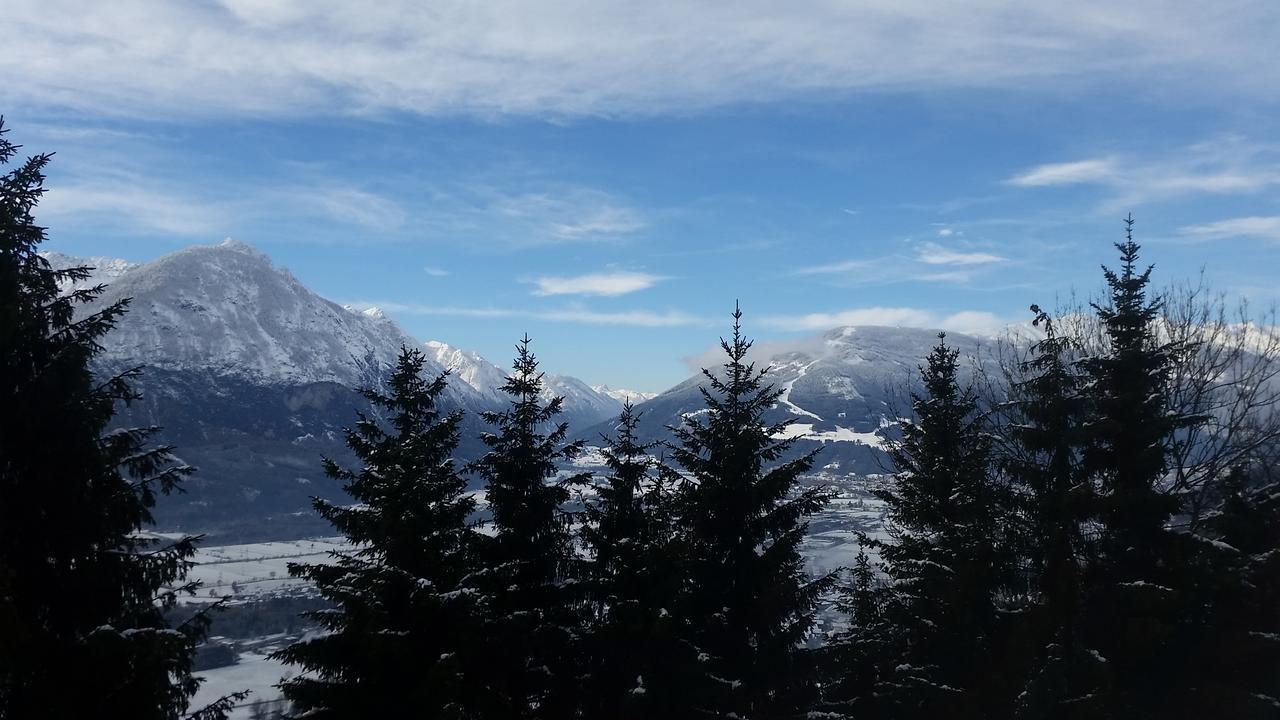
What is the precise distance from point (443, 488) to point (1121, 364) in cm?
1561

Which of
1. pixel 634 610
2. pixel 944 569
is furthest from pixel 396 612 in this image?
pixel 944 569

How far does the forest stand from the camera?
14.2m

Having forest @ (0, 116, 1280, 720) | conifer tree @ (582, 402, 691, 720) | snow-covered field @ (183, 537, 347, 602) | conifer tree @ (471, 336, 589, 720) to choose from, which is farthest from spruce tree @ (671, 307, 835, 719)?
snow-covered field @ (183, 537, 347, 602)

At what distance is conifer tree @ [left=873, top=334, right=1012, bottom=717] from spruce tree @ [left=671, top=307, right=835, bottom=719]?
212cm

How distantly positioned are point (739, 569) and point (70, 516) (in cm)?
1319

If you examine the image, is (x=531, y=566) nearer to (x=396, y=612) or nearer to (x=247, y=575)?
(x=396, y=612)

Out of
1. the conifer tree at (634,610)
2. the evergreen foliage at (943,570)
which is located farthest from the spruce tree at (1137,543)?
the conifer tree at (634,610)

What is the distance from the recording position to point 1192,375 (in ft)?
86.7

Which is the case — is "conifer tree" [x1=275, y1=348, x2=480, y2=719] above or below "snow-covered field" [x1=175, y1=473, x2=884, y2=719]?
above

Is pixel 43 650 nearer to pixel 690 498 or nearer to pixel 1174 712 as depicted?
pixel 690 498

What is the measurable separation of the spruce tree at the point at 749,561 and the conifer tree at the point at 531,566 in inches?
114

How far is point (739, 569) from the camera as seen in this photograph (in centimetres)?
1870

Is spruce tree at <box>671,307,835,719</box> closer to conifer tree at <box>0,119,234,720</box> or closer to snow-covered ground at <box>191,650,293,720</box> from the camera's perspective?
conifer tree at <box>0,119,234,720</box>

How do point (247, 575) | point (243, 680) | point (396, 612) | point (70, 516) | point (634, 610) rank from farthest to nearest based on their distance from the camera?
point (247, 575)
point (243, 680)
point (634, 610)
point (396, 612)
point (70, 516)
